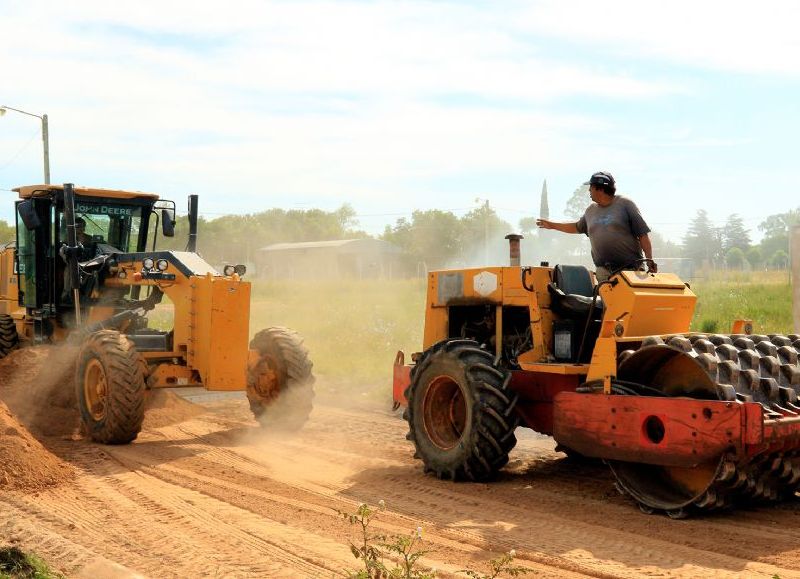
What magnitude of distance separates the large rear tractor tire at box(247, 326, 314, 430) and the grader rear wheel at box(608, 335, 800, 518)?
4597 millimetres

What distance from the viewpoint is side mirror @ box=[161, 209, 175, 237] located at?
12492mm

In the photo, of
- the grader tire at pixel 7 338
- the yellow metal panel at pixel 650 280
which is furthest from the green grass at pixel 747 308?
the grader tire at pixel 7 338

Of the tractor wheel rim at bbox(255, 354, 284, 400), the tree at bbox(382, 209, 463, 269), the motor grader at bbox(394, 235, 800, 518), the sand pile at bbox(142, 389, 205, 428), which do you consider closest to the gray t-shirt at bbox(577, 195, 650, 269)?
the motor grader at bbox(394, 235, 800, 518)

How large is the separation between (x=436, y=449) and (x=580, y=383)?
1.43 m

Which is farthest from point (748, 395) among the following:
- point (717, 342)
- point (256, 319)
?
point (256, 319)

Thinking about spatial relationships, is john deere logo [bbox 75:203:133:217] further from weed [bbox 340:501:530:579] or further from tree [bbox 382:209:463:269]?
tree [bbox 382:209:463:269]

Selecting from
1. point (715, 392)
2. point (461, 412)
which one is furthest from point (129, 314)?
point (715, 392)

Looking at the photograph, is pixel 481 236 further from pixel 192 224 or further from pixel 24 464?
pixel 24 464

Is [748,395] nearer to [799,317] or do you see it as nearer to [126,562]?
[126,562]

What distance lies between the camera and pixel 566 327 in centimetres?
825

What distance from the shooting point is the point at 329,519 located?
691 centimetres

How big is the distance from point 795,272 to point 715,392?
22.1 feet

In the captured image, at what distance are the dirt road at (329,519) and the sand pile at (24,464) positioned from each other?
0.13m

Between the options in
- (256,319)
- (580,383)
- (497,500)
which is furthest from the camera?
(256,319)
